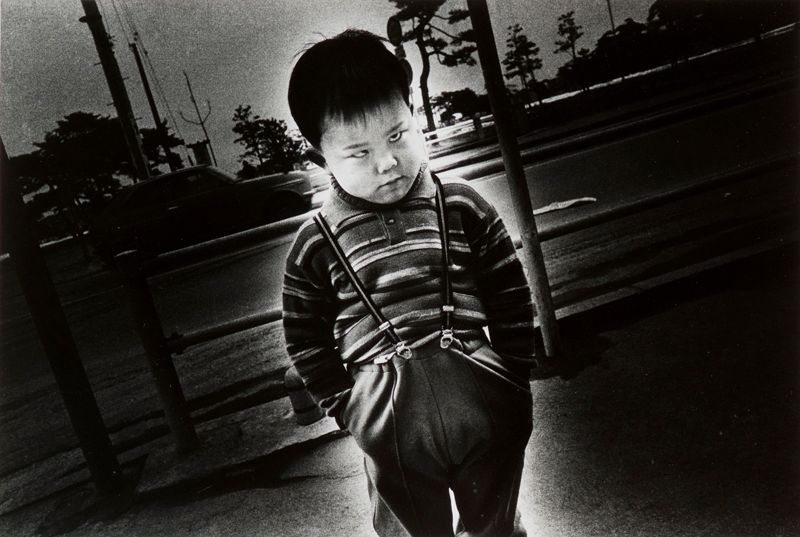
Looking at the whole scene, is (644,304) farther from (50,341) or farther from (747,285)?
(50,341)

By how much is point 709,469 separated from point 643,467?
197mm

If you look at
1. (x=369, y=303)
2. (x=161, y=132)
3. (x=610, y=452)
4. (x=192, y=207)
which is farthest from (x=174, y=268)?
(x=161, y=132)

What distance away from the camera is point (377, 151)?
951 millimetres

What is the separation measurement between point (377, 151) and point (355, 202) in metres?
0.11

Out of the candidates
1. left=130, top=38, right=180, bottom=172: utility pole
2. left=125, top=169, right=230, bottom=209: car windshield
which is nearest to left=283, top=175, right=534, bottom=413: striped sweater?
left=125, top=169, right=230, bottom=209: car windshield

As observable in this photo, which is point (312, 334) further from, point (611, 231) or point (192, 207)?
point (192, 207)

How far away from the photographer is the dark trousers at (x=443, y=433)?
0.98m

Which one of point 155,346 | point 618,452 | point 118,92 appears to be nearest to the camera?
point 618,452

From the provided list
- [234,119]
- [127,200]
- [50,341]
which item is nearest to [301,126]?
[234,119]

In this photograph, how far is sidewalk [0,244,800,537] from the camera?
5.76ft

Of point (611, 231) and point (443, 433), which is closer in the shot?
point (443, 433)

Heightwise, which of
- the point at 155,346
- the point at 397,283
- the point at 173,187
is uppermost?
the point at 173,187

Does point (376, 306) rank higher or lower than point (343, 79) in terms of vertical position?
lower

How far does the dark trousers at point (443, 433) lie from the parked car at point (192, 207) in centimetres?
888
